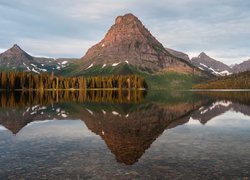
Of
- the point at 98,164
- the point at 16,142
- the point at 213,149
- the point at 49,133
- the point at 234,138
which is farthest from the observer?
the point at 49,133

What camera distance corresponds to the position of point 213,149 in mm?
31484

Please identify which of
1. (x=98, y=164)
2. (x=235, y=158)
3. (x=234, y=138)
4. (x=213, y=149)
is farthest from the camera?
(x=234, y=138)

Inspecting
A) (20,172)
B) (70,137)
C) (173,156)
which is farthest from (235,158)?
(70,137)

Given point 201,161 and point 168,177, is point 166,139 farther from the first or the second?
point 168,177

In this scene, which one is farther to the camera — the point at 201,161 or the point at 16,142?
the point at 16,142

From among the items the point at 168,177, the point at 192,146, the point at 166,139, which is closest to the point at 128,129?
the point at 166,139

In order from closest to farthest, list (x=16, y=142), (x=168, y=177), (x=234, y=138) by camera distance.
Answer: (x=168, y=177)
(x=16, y=142)
(x=234, y=138)

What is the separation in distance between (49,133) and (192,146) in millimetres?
19524

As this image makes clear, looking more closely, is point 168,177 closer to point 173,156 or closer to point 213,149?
point 173,156

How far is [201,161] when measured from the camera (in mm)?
26375

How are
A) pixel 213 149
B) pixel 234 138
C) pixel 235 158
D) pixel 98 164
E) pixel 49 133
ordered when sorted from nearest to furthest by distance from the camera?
pixel 98 164 → pixel 235 158 → pixel 213 149 → pixel 234 138 → pixel 49 133

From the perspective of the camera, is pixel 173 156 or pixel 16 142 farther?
pixel 16 142

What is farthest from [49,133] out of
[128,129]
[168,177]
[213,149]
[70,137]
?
[168,177]

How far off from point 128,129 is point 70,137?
359 inches
